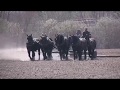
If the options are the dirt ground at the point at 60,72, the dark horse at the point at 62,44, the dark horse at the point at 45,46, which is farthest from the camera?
the dark horse at the point at 45,46

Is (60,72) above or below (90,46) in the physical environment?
below

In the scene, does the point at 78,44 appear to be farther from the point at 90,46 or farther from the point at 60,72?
the point at 60,72

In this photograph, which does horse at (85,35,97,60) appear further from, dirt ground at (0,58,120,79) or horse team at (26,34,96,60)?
dirt ground at (0,58,120,79)

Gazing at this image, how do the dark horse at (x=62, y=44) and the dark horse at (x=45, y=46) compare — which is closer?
the dark horse at (x=62, y=44)

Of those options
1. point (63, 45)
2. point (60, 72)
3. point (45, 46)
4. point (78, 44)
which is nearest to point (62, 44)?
point (63, 45)

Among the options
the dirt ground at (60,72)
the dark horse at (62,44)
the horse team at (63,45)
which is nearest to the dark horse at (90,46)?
the horse team at (63,45)

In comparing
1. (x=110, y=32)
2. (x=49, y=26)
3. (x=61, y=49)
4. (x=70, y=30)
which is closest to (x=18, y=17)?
(x=49, y=26)

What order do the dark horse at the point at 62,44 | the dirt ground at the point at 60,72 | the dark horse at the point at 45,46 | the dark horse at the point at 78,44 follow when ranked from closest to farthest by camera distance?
the dirt ground at the point at 60,72 → the dark horse at the point at 78,44 → the dark horse at the point at 62,44 → the dark horse at the point at 45,46

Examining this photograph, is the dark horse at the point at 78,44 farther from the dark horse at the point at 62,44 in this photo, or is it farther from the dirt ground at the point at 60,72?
the dirt ground at the point at 60,72
